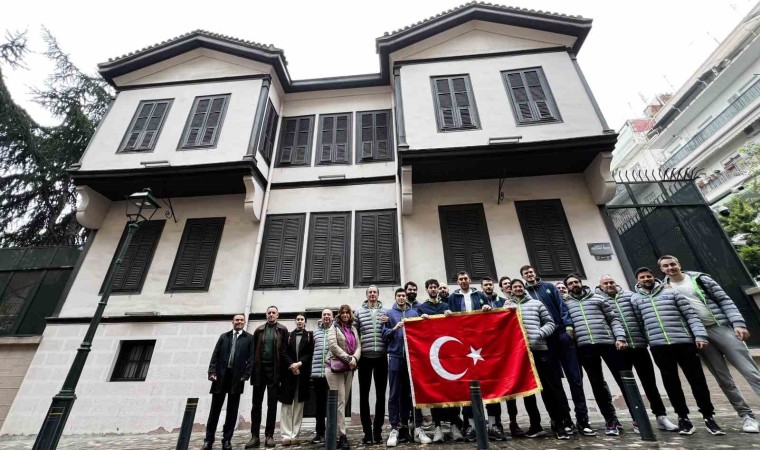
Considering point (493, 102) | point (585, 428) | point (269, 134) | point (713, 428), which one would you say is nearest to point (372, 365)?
point (585, 428)

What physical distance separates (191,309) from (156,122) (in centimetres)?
623

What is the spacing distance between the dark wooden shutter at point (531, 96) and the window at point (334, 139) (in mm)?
5148

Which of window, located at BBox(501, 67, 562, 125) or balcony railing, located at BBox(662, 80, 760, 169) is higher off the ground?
balcony railing, located at BBox(662, 80, 760, 169)

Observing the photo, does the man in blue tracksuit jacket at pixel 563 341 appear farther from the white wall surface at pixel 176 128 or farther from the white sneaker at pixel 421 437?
the white wall surface at pixel 176 128

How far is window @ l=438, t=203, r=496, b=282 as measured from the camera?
8.54 metres

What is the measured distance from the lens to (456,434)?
473 centimetres

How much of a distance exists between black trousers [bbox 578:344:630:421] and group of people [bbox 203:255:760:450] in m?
0.01

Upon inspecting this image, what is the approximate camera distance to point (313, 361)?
551 centimetres

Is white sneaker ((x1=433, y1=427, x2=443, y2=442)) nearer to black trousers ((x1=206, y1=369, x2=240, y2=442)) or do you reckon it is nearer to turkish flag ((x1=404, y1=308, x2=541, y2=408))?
turkish flag ((x1=404, y1=308, x2=541, y2=408))

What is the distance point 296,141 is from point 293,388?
8059mm

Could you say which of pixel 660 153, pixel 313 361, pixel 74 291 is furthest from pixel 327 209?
pixel 660 153

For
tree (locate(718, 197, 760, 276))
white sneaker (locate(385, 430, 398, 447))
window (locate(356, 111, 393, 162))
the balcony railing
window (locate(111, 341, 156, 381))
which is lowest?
white sneaker (locate(385, 430, 398, 447))

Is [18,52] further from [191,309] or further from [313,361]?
[313,361]

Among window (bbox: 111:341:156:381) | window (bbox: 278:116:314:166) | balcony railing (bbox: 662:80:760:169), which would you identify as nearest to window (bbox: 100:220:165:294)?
window (bbox: 111:341:156:381)
